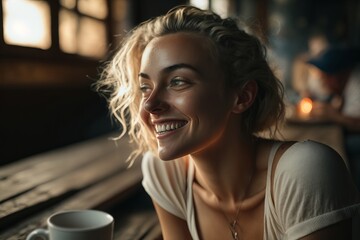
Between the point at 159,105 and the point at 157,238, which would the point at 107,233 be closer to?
the point at 159,105

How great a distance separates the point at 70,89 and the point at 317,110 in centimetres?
223

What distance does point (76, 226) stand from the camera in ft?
3.49

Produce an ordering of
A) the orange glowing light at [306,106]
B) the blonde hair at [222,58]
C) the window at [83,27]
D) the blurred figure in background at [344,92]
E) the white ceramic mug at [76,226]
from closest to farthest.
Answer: the white ceramic mug at [76,226]
the blonde hair at [222,58]
the window at [83,27]
the blurred figure in background at [344,92]
the orange glowing light at [306,106]

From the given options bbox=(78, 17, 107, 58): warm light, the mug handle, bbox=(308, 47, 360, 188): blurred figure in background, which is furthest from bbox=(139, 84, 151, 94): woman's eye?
bbox=(308, 47, 360, 188): blurred figure in background

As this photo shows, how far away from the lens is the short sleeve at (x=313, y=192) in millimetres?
1099

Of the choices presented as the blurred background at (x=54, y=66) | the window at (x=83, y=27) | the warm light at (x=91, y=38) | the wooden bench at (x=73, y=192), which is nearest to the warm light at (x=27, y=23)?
the blurred background at (x=54, y=66)

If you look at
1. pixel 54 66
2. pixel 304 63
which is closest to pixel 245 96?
pixel 54 66

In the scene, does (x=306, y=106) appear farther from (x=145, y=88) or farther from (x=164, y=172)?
(x=145, y=88)

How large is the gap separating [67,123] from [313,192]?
9.76ft

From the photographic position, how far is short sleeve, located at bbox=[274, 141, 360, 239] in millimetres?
1099

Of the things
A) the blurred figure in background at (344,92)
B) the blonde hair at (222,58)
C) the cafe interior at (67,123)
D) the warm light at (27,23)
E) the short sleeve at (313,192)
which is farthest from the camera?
the blurred figure in background at (344,92)

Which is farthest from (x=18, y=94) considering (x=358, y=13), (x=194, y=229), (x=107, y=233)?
(x=358, y=13)

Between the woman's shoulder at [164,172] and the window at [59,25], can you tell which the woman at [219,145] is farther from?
the window at [59,25]

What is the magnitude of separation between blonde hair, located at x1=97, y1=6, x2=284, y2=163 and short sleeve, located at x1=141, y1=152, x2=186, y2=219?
0.08 metres
